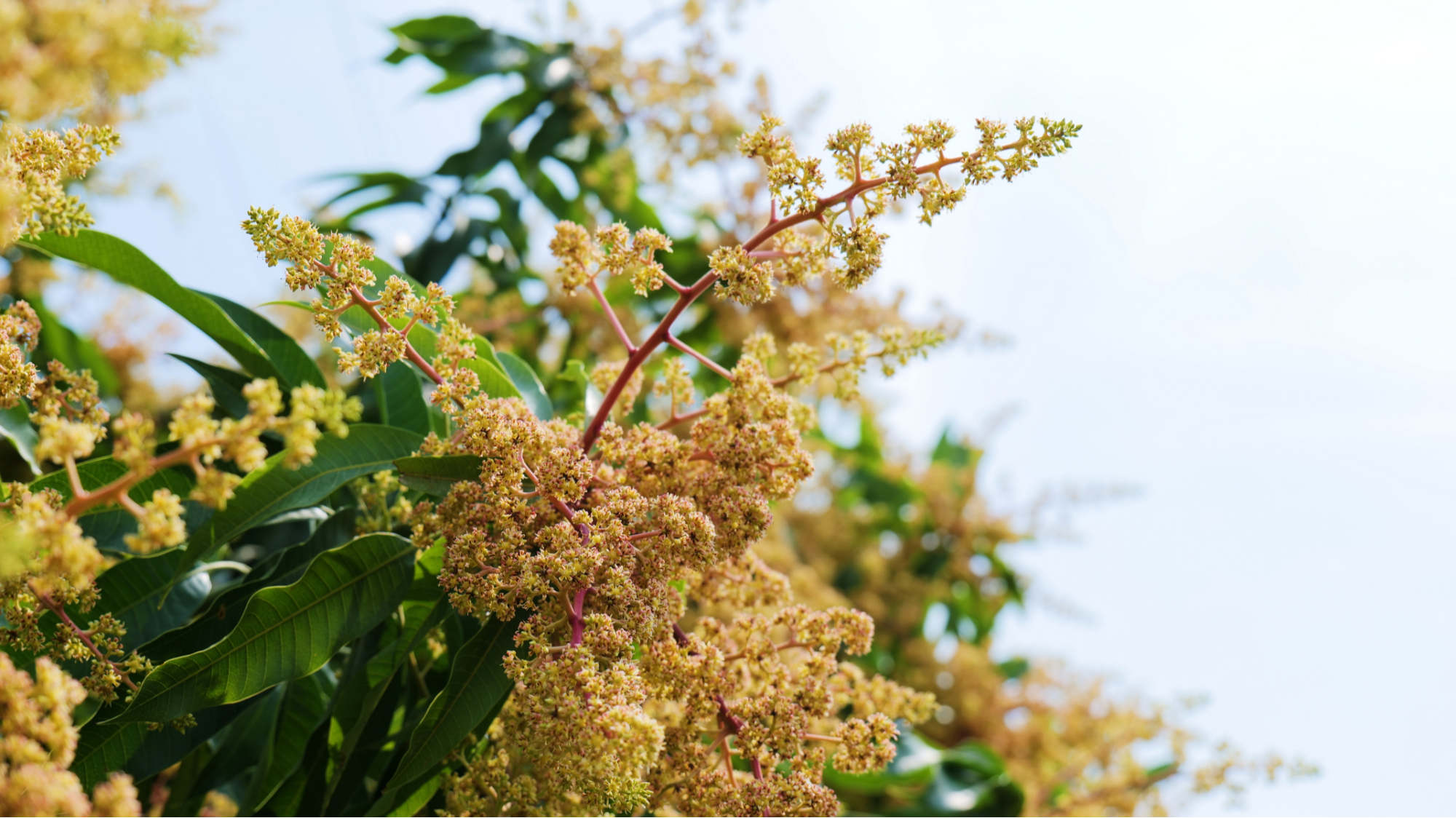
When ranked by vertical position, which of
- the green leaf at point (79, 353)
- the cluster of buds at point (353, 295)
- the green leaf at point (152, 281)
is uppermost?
the green leaf at point (79, 353)

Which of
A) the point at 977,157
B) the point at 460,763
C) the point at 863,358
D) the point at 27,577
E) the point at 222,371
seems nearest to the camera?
the point at 27,577

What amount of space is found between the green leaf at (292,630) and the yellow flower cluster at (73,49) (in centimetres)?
98

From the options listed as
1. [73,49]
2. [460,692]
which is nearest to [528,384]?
[460,692]

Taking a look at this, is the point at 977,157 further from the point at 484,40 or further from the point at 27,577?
the point at 484,40

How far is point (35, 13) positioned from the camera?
81 cm

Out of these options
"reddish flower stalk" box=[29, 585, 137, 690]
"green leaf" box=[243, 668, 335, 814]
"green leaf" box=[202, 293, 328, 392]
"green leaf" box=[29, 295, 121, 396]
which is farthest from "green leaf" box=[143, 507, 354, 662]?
"green leaf" box=[29, 295, 121, 396]

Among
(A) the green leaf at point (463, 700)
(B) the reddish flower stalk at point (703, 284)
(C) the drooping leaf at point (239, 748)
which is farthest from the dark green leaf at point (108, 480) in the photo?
(B) the reddish flower stalk at point (703, 284)

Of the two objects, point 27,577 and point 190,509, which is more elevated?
point 190,509

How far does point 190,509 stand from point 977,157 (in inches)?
71.6

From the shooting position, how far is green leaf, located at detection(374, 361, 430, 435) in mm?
2236

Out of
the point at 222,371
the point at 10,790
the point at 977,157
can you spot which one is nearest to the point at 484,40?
the point at 222,371

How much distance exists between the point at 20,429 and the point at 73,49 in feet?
5.14

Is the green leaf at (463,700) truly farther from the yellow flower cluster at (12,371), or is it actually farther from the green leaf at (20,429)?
the green leaf at (20,429)

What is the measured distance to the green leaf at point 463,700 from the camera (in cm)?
154
